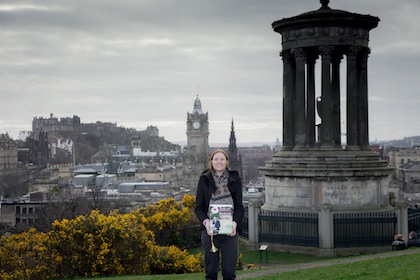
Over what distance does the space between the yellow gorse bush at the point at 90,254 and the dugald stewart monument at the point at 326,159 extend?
503 cm

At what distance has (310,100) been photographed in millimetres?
29672

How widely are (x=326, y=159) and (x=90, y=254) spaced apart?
990 cm

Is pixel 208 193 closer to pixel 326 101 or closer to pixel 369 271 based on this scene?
pixel 369 271

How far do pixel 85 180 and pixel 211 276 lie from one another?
437 feet

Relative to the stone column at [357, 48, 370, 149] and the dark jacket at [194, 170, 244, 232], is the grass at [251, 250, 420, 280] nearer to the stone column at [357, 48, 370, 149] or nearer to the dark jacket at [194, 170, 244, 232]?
the dark jacket at [194, 170, 244, 232]

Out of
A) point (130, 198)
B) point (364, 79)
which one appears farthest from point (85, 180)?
point (364, 79)

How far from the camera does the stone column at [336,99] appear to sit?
2952 centimetres

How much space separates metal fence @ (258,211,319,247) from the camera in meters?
25.7

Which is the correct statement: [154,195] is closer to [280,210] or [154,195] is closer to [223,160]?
[280,210]

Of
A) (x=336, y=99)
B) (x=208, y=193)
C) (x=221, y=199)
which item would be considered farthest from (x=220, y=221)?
(x=336, y=99)

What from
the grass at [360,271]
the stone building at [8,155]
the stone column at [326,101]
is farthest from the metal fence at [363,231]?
the stone building at [8,155]

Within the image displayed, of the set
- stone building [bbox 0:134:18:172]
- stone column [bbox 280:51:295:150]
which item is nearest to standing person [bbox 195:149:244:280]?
stone column [bbox 280:51:295:150]

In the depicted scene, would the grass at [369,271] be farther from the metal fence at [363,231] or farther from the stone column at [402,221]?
the stone column at [402,221]

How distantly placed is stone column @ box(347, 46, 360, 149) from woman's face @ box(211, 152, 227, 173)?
652 inches
